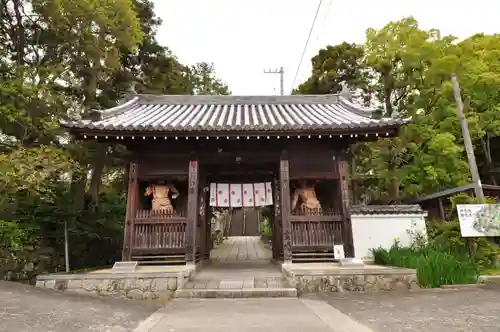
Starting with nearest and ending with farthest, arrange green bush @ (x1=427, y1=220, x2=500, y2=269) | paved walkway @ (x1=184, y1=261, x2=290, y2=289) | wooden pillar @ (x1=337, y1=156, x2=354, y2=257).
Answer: paved walkway @ (x1=184, y1=261, x2=290, y2=289), wooden pillar @ (x1=337, y1=156, x2=354, y2=257), green bush @ (x1=427, y1=220, x2=500, y2=269)

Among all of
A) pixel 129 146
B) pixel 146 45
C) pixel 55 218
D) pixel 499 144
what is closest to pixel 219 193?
pixel 129 146

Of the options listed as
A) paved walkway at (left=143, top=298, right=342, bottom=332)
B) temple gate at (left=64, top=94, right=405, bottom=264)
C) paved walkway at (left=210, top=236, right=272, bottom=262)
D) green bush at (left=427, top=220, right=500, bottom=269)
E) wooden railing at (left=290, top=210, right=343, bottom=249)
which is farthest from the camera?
paved walkway at (left=210, top=236, right=272, bottom=262)

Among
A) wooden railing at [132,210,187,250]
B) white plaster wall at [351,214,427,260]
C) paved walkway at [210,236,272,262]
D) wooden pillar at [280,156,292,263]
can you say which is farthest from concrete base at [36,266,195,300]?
white plaster wall at [351,214,427,260]

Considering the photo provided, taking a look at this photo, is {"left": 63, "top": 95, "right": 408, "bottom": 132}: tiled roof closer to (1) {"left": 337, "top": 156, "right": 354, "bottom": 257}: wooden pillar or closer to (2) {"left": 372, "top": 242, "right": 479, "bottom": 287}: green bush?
(1) {"left": 337, "top": 156, "right": 354, "bottom": 257}: wooden pillar

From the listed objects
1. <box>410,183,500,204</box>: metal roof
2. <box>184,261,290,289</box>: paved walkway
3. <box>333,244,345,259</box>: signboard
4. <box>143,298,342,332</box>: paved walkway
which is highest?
<box>410,183,500,204</box>: metal roof

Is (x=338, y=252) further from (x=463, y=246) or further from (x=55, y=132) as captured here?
(x=55, y=132)

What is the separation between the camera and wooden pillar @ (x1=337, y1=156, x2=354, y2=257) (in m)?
9.29

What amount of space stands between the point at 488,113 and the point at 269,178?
12.9 m

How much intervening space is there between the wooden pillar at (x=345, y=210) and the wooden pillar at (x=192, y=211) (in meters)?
4.20

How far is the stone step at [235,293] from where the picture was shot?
22.7 ft

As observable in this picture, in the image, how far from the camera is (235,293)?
6926 millimetres

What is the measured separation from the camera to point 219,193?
34.4 ft

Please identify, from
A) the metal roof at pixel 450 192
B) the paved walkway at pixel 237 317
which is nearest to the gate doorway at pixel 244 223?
the metal roof at pixel 450 192

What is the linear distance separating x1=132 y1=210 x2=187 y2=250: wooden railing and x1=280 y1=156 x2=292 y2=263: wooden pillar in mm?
2781
